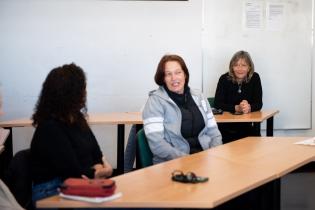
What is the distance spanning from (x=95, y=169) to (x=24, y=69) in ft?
8.24

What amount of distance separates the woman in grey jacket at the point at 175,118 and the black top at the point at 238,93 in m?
1.48

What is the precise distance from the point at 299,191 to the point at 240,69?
52.3 inches

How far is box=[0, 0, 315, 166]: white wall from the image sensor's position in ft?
14.2

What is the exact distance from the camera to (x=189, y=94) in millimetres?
2920

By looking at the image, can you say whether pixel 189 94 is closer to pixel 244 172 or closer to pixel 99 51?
pixel 244 172

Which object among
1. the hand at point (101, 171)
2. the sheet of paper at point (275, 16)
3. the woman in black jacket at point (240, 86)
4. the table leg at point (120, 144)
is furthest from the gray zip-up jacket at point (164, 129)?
the sheet of paper at point (275, 16)

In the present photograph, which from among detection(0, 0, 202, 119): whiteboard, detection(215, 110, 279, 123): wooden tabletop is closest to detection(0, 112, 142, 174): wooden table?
detection(0, 0, 202, 119): whiteboard

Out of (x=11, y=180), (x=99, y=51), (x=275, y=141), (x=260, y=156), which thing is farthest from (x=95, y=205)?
(x=99, y=51)

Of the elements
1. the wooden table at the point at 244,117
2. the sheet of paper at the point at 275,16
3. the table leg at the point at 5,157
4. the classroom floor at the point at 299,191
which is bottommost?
the classroom floor at the point at 299,191

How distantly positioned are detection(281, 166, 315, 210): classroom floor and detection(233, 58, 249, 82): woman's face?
44.4 inches

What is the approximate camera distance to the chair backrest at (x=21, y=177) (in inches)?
81.3

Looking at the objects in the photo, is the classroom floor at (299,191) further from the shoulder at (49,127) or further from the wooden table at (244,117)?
the shoulder at (49,127)

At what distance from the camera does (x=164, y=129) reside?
8.87 feet

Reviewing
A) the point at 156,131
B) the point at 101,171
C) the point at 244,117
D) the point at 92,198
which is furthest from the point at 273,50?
the point at 92,198
